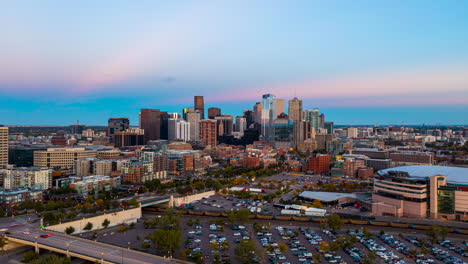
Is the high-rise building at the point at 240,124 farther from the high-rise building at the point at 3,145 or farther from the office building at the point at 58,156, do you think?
the high-rise building at the point at 3,145

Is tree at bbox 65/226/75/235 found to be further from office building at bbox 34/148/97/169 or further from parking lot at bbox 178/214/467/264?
office building at bbox 34/148/97/169

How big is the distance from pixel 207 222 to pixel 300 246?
7109 mm

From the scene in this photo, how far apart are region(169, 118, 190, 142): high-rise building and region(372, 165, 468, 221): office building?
72.2 m

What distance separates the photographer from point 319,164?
47.9m

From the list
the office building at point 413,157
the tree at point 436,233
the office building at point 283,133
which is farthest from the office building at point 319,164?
the office building at point 283,133

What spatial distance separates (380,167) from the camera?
47.5m

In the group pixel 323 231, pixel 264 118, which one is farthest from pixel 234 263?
pixel 264 118

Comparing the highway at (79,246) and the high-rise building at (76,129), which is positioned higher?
the high-rise building at (76,129)

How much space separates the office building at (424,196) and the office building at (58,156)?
118 ft

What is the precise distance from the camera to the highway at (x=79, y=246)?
1444cm

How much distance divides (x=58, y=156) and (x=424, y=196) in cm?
3952

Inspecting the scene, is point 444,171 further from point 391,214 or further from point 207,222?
point 207,222

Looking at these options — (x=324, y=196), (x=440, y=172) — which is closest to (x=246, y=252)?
(x=324, y=196)

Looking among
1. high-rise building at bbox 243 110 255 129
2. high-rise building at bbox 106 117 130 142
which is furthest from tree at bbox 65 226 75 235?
high-rise building at bbox 243 110 255 129
